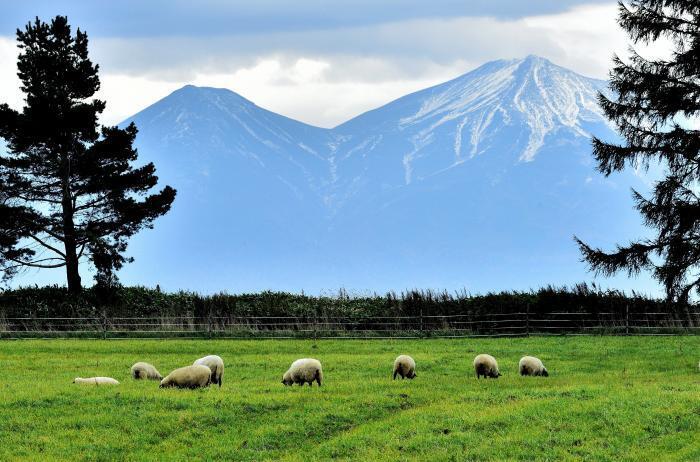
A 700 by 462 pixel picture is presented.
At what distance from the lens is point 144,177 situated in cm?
5666

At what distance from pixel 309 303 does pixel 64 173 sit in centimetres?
1630

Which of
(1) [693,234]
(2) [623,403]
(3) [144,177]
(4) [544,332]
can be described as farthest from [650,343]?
(3) [144,177]

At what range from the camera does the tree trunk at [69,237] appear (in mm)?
54812

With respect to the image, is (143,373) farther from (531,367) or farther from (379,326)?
(379,326)

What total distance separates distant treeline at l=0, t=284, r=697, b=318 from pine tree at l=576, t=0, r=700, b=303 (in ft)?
22.8

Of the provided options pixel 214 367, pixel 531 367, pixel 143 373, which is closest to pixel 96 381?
pixel 143 373

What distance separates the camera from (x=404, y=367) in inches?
1010

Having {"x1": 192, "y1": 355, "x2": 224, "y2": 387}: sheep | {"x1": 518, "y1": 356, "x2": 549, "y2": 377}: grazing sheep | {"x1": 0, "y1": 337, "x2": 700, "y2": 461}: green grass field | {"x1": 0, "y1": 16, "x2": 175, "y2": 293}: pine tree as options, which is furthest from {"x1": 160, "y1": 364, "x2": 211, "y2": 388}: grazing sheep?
{"x1": 0, "y1": 16, "x2": 175, "y2": 293}: pine tree

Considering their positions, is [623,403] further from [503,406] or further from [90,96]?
[90,96]

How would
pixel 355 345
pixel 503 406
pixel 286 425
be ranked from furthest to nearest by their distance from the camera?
pixel 355 345
pixel 503 406
pixel 286 425

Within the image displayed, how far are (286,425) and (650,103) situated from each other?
2464 cm

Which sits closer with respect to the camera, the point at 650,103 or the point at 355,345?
the point at 650,103

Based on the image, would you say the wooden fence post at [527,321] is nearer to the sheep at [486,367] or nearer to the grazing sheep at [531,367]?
the grazing sheep at [531,367]

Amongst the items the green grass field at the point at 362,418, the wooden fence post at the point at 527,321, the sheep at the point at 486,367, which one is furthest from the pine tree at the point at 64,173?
the sheep at the point at 486,367
